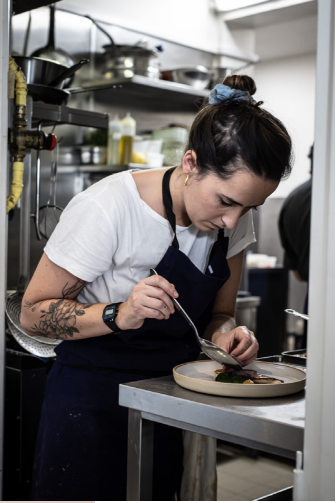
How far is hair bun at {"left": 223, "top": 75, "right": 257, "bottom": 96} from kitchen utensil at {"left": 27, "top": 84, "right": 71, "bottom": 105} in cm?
106

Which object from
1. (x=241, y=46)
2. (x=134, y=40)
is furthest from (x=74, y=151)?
(x=241, y=46)

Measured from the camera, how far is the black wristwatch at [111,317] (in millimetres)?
1312

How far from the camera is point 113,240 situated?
1.39 metres

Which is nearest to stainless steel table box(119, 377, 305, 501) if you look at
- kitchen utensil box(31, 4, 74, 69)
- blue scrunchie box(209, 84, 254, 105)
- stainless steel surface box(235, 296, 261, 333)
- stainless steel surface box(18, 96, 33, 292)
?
blue scrunchie box(209, 84, 254, 105)

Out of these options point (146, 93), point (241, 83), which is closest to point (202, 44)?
point (146, 93)

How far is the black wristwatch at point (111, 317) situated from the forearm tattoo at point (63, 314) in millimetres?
69

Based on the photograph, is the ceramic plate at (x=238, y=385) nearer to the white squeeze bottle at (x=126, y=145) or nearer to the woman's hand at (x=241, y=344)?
the woman's hand at (x=241, y=344)

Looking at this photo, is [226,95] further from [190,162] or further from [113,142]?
[113,142]

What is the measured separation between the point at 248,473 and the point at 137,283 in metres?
2.03

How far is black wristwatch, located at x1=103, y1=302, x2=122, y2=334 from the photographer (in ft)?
4.31

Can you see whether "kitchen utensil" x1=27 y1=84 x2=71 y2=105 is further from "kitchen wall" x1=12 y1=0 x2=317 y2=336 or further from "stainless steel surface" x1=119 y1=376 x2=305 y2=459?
"stainless steel surface" x1=119 y1=376 x2=305 y2=459

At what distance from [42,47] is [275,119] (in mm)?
1944

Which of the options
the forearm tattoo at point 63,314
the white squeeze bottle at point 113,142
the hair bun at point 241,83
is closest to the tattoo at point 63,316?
the forearm tattoo at point 63,314

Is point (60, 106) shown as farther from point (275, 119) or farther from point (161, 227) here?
point (275, 119)
